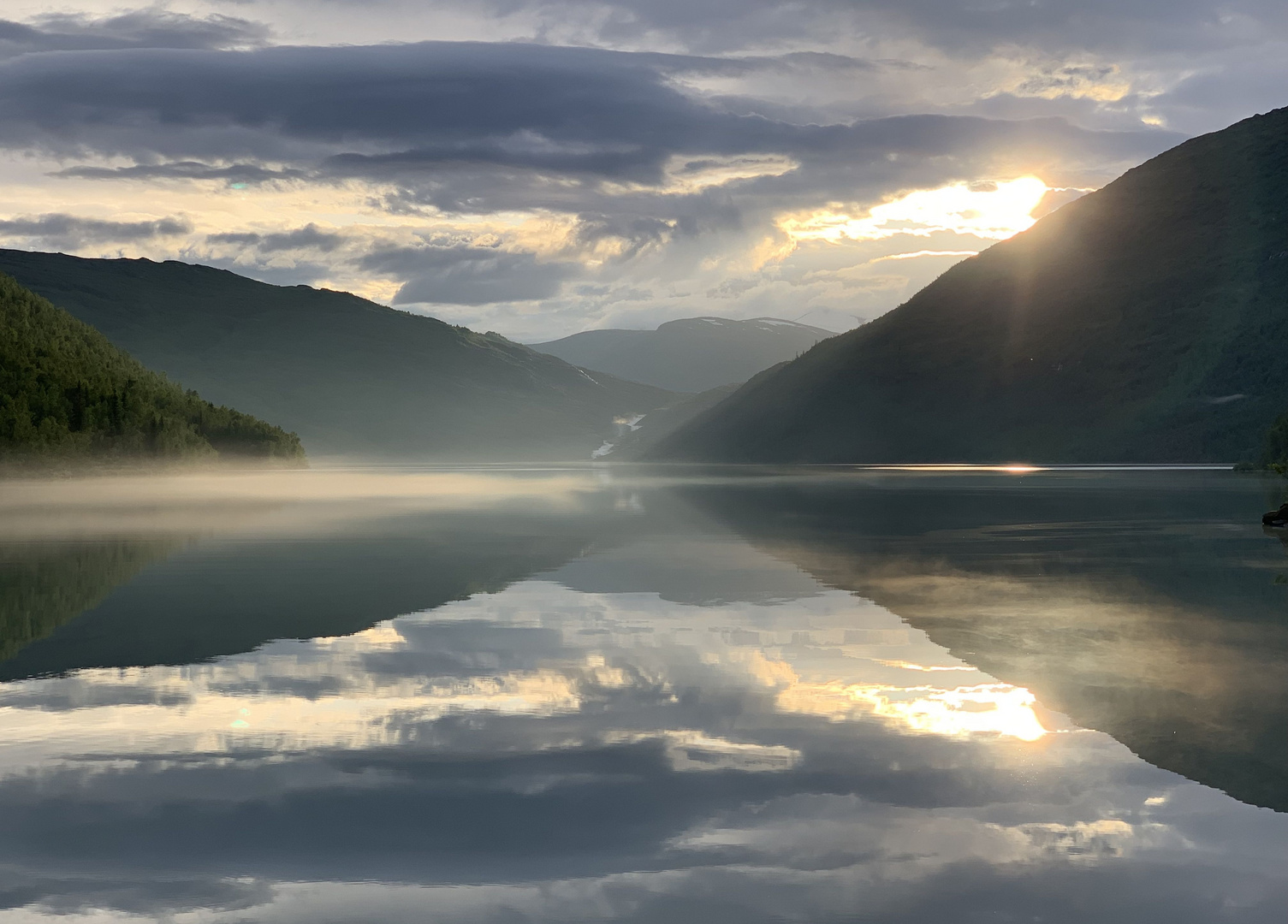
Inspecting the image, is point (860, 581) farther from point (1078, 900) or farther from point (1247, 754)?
point (1078, 900)

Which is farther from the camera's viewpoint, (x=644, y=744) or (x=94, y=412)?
(x=94, y=412)

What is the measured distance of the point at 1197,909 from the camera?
951 centimetres

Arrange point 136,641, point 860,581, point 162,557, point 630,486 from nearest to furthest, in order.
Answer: point 136,641, point 860,581, point 162,557, point 630,486

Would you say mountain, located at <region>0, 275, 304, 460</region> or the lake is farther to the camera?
mountain, located at <region>0, 275, 304, 460</region>

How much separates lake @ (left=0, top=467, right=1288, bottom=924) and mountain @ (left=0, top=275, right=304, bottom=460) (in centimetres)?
10663

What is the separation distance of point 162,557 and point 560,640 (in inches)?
790

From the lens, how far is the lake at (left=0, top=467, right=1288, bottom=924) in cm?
998

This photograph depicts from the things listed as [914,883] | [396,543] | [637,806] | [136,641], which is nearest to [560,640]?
[136,641]

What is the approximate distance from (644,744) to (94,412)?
458 feet

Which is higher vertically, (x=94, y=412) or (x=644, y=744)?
(x=94, y=412)

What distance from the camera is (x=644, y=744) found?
14.5 meters

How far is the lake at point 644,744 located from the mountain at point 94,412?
106627 millimetres

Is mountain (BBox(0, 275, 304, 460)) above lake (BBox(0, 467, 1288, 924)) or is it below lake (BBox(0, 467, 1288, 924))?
above

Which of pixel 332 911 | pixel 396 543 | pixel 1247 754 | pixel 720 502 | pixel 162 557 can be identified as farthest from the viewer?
pixel 720 502
